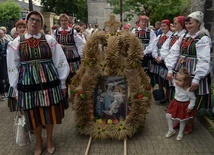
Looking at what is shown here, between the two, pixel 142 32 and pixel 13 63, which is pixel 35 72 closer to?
pixel 13 63

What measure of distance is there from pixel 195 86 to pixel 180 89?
0.30 meters

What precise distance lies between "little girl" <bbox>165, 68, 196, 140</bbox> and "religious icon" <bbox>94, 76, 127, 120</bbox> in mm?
823

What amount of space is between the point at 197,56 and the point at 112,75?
1.39 meters

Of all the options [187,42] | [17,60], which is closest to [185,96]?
[187,42]

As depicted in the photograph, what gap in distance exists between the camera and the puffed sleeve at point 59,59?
3.86 meters

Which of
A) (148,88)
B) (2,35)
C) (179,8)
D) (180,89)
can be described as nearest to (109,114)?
(148,88)

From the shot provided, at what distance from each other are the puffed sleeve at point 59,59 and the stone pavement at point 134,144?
1077 mm

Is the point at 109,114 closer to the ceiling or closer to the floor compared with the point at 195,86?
closer to the floor

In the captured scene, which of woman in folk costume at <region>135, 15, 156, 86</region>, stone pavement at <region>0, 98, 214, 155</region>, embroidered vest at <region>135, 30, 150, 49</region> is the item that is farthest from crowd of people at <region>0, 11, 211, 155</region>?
embroidered vest at <region>135, 30, 150, 49</region>

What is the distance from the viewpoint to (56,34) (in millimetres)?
6359

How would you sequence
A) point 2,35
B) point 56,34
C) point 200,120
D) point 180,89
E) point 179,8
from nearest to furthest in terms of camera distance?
1. point 180,89
2. point 200,120
3. point 56,34
4. point 2,35
5. point 179,8

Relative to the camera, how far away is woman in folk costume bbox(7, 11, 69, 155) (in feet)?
12.1

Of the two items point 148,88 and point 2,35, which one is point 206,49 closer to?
point 148,88

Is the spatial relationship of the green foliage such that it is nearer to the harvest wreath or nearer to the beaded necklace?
the harvest wreath
